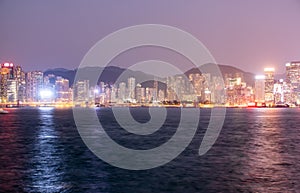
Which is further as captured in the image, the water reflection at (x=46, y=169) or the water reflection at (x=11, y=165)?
the water reflection at (x=11, y=165)

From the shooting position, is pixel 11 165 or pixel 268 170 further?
pixel 11 165

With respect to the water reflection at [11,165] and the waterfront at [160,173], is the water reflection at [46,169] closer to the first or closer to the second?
the waterfront at [160,173]

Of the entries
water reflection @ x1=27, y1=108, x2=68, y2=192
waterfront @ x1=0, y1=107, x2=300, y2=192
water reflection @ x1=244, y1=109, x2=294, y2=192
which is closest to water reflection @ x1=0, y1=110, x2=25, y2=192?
waterfront @ x1=0, y1=107, x2=300, y2=192

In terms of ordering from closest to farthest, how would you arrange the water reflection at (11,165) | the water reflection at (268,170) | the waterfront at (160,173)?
the waterfront at (160,173), the water reflection at (11,165), the water reflection at (268,170)

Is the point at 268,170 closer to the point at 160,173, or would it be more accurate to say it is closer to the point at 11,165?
the point at 160,173

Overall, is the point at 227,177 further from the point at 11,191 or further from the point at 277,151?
the point at 277,151

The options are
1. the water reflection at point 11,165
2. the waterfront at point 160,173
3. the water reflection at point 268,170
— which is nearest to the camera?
the waterfront at point 160,173

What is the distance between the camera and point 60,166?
34.1 m

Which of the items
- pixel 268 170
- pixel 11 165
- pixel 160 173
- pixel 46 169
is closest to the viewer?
pixel 160 173

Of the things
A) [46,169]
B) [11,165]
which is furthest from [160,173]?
[11,165]

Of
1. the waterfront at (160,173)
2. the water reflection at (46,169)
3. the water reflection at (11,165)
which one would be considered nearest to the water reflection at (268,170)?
the waterfront at (160,173)

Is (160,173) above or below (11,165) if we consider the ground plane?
above

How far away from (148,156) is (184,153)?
4.69 m

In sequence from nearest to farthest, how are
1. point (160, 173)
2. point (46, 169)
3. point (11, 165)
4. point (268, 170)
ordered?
point (160, 173)
point (268, 170)
point (46, 169)
point (11, 165)
